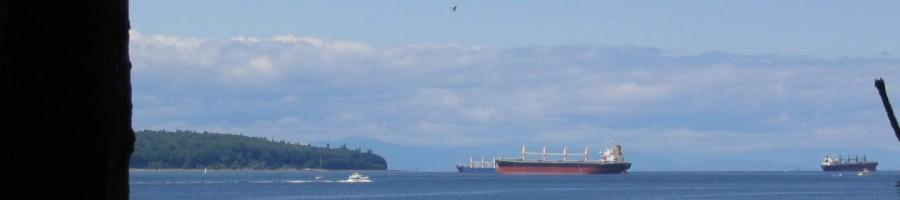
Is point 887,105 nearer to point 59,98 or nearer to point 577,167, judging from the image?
point 59,98

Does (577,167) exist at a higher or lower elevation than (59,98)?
higher

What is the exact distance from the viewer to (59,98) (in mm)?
4652

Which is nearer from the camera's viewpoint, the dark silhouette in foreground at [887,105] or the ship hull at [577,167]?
the dark silhouette in foreground at [887,105]

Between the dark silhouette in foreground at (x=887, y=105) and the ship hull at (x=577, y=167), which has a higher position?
the ship hull at (x=577, y=167)

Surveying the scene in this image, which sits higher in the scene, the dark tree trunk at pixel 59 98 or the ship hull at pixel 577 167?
the ship hull at pixel 577 167

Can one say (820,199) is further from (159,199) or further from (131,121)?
(131,121)

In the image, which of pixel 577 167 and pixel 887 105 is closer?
pixel 887 105

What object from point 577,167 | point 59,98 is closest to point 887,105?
point 59,98

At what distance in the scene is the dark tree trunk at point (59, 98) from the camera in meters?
4.59

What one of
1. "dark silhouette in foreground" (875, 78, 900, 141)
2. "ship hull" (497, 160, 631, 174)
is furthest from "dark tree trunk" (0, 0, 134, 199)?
"ship hull" (497, 160, 631, 174)

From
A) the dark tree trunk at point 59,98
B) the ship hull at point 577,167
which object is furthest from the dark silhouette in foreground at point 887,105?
the ship hull at point 577,167

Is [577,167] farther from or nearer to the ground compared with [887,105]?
farther from the ground

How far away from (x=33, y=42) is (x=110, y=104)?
0.26m

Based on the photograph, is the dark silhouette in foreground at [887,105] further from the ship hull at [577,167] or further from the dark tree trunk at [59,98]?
the ship hull at [577,167]
